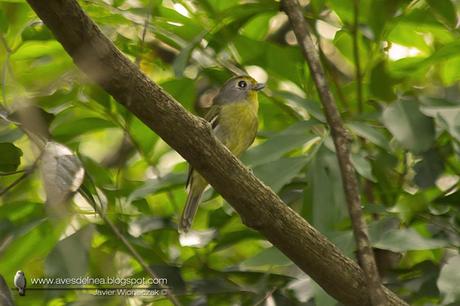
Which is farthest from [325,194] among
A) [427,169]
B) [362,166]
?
[427,169]

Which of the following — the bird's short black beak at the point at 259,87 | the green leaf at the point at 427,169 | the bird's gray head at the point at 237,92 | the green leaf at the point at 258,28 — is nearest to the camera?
the green leaf at the point at 427,169

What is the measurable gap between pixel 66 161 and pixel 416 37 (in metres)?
2.06

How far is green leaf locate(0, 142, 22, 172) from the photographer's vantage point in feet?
8.23

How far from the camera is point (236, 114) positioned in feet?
14.7

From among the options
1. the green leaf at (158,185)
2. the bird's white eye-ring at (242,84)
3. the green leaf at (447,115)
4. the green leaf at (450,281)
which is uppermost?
the green leaf at (447,115)

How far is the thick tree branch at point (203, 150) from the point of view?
84.7 inches

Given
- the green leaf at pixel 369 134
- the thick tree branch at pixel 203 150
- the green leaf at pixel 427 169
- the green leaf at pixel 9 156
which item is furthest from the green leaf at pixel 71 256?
the green leaf at pixel 427 169

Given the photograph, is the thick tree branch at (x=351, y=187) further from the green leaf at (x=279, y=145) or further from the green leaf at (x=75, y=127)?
the green leaf at (x=75, y=127)

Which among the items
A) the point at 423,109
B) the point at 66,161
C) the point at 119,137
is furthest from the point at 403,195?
the point at 119,137

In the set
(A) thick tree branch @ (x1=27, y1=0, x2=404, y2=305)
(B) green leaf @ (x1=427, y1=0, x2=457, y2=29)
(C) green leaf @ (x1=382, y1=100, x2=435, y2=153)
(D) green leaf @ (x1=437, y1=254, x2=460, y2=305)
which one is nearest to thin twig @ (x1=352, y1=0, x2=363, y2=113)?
(B) green leaf @ (x1=427, y1=0, x2=457, y2=29)

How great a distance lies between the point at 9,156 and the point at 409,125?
1219 millimetres

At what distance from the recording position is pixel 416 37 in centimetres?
361

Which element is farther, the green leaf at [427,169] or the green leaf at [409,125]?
the green leaf at [427,169]

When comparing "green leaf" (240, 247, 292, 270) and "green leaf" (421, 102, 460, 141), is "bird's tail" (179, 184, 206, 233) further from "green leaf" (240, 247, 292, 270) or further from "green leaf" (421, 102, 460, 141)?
"green leaf" (421, 102, 460, 141)
